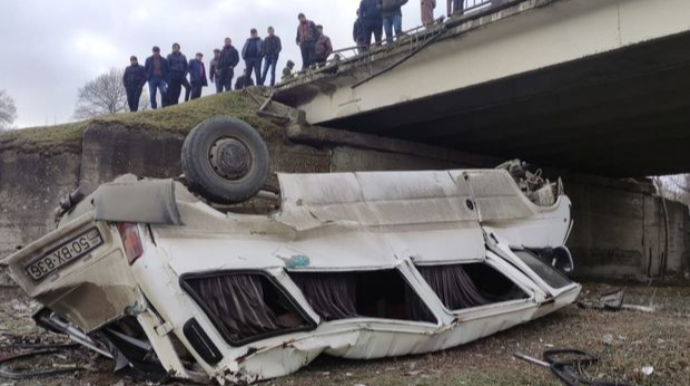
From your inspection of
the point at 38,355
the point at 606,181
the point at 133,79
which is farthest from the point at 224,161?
the point at 606,181

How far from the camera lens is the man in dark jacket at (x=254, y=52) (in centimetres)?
1274

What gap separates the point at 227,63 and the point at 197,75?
760mm

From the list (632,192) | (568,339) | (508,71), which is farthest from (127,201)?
(632,192)

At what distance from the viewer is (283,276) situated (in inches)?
161

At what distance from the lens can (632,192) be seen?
68.7 feet

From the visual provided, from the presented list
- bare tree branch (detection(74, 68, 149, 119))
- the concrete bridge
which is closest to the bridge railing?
the concrete bridge

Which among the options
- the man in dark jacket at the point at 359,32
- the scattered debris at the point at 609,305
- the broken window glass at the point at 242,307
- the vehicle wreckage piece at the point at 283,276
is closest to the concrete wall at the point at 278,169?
the vehicle wreckage piece at the point at 283,276

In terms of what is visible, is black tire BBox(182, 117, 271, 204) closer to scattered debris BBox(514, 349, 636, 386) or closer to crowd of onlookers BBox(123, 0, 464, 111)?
scattered debris BBox(514, 349, 636, 386)

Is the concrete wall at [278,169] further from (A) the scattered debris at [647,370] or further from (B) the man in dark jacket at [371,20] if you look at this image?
(A) the scattered debris at [647,370]

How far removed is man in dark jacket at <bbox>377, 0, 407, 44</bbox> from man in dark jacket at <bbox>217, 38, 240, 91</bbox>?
4.09 meters

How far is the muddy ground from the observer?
4000 mm

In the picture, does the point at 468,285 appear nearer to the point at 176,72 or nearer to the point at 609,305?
the point at 609,305

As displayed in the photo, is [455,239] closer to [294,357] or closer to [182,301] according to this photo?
[294,357]

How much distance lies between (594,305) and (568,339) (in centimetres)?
190
